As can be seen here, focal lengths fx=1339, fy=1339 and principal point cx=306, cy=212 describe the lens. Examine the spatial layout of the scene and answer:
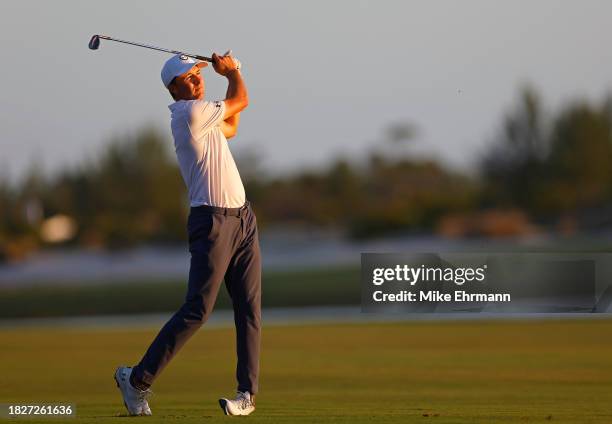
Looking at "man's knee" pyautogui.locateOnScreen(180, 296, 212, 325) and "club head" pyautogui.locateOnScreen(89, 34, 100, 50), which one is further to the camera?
"club head" pyautogui.locateOnScreen(89, 34, 100, 50)

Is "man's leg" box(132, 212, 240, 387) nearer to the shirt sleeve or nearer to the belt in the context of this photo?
the belt

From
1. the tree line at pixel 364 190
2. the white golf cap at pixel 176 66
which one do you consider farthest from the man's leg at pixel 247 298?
the tree line at pixel 364 190

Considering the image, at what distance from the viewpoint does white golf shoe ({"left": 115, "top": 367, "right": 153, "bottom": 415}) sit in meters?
7.78

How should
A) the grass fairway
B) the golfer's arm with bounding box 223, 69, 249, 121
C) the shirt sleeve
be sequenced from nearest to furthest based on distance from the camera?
the shirt sleeve
the golfer's arm with bounding box 223, 69, 249, 121
the grass fairway

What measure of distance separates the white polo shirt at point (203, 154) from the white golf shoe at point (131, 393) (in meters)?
1.08

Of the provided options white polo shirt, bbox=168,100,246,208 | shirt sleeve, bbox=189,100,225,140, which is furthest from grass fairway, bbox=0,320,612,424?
shirt sleeve, bbox=189,100,225,140

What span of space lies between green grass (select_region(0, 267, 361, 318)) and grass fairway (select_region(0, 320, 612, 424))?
17.9 metres

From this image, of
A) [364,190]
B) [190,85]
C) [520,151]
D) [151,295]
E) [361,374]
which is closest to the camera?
[190,85]

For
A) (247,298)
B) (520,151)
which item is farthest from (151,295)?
(247,298)

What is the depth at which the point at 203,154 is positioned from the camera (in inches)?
302

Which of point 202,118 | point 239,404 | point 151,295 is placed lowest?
point 151,295

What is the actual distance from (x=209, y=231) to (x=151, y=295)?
3832cm

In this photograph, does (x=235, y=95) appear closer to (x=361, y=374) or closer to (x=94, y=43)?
(x=94, y=43)

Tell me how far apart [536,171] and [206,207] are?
6358 centimetres
